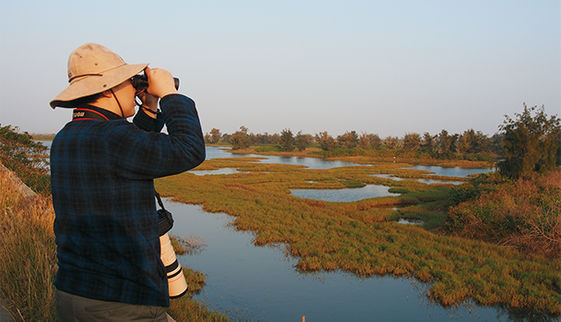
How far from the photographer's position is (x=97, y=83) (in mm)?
1456

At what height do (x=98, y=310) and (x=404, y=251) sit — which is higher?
(x=98, y=310)

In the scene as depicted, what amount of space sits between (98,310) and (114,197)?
0.45m

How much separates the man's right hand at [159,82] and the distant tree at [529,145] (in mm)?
16362

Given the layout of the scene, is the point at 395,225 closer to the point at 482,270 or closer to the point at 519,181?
the point at 482,270

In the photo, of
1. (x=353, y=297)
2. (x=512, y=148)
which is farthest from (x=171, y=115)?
(x=512, y=148)

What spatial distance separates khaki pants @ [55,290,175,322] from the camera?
139 centimetres

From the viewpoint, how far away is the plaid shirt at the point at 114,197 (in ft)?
4.41

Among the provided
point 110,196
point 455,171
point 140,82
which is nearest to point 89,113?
point 140,82

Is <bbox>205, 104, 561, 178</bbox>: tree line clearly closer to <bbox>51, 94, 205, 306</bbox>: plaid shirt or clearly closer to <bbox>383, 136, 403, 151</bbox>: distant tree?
<bbox>383, 136, 403, 151</bbox>: distant tree

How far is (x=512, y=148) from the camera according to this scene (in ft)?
48.4

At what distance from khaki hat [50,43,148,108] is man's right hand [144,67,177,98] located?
45 mm

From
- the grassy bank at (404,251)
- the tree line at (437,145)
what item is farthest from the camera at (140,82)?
the tree line at (437,145)

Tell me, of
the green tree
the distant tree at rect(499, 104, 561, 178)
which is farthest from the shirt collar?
the distant tree at rect(499, 104, 561, 178)

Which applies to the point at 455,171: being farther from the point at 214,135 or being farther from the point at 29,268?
the point at 214,135
